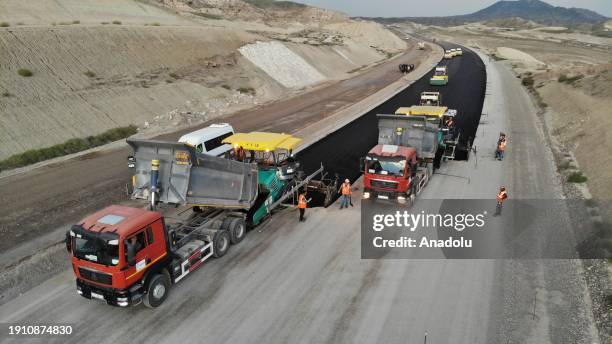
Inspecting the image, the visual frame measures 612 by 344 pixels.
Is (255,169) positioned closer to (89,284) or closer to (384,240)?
(384,240)

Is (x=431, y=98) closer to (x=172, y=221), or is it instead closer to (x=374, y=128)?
(x=374, y=128)

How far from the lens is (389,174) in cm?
1667

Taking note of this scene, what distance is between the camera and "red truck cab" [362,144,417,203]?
1659cm

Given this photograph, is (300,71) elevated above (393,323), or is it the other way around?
(300,71)

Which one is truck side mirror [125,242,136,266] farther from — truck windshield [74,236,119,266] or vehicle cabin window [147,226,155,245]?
vehicle cabin window [147,226,155,245]

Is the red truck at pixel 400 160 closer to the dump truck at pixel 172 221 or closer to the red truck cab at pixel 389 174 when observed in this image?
the red truck cab at pixel 389 174

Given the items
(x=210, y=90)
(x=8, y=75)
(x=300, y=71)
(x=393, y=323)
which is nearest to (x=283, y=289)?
(x=393, y=323)

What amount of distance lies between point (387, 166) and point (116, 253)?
35.1 ft

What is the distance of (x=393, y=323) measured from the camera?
10.6 meters

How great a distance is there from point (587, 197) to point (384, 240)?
9962 mm

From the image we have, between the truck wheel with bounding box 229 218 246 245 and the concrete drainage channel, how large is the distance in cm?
763

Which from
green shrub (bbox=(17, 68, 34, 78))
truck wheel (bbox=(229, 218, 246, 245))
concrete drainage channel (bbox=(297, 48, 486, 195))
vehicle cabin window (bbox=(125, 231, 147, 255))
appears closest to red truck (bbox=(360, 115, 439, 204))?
concrete drainage channel (bbox=(297, 48, 486, 195))

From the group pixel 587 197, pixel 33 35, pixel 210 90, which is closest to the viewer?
pixel 587 197

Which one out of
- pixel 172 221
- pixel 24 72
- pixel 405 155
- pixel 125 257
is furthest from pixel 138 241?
pixel 24 72
